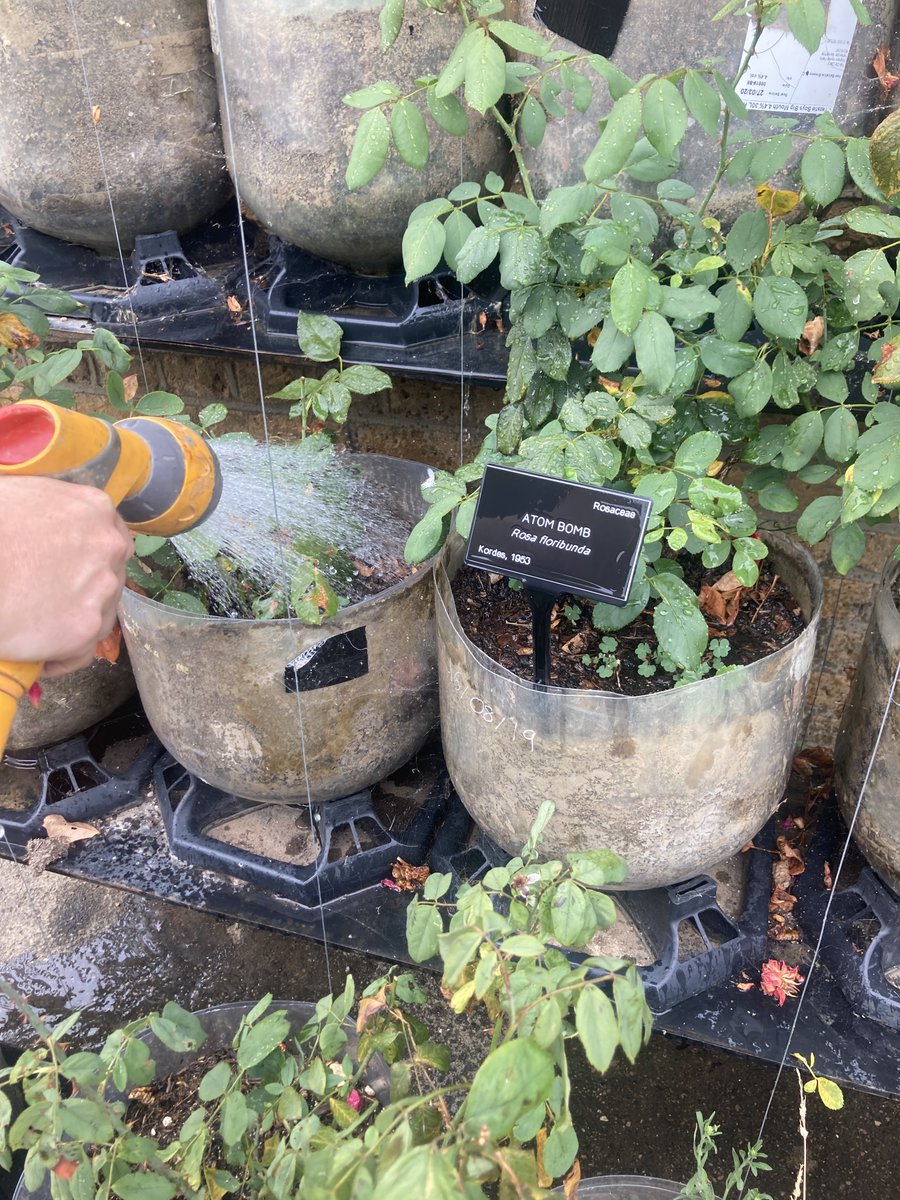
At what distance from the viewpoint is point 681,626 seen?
→ 87 cm

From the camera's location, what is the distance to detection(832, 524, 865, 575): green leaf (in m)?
0.97

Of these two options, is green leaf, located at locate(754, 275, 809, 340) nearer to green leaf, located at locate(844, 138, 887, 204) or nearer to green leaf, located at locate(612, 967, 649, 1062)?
green leaf, located at locate(844, 138, 887, 204)

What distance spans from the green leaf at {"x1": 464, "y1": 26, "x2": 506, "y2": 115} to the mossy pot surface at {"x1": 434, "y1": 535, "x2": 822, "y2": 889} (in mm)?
482

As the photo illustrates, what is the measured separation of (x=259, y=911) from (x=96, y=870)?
0.26 m

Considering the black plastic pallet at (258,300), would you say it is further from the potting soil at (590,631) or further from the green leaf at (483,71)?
the green leaf at (483,71)

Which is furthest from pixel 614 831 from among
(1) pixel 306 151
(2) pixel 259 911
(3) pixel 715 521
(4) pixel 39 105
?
(4) pixel 39 105

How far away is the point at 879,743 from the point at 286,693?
0.68 meters

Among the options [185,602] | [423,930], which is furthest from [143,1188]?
[185,602]

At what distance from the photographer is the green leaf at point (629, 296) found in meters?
0.78

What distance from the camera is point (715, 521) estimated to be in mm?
869

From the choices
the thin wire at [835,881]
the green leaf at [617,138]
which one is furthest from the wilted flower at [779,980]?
the green leaf at [617,138]

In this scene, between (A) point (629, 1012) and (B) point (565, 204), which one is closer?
(A) point (629, 1012)

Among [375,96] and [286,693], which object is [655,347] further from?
[286,693]

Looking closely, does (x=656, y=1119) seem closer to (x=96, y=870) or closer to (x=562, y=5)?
(x=96, y=870)
